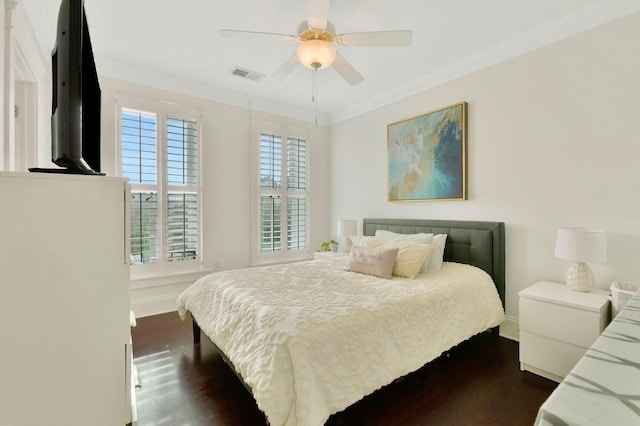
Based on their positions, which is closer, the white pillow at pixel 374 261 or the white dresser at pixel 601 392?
the white dresser at pixel 601 392

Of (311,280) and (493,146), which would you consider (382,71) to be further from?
(311,280)

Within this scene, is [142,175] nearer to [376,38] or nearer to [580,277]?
[376,38]

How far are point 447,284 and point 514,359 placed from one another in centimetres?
89

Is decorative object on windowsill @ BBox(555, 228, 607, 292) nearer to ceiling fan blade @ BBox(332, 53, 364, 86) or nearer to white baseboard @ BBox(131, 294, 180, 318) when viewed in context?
ceiling fan blade @ BBox(332, 53, 364, 86)

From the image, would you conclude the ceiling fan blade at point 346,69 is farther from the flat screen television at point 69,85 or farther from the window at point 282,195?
the window at point 282,195

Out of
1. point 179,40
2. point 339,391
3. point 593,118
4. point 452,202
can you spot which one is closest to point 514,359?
point 452,202

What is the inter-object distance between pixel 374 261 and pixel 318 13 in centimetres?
198

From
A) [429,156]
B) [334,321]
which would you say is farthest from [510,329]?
[334,321]

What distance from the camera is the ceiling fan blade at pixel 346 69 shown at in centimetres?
238

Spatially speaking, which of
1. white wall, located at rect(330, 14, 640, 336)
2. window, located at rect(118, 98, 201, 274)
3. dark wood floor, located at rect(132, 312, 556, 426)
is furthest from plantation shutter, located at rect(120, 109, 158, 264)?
white wall, located at rect(330, 14, 640, 336)

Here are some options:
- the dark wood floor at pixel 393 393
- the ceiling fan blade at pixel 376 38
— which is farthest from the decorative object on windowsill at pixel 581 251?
the ceiling fan blade at pixel 376 38

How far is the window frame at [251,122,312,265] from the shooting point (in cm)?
427

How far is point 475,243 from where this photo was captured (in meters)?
2.98

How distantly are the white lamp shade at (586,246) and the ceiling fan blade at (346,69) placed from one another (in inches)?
83.0
